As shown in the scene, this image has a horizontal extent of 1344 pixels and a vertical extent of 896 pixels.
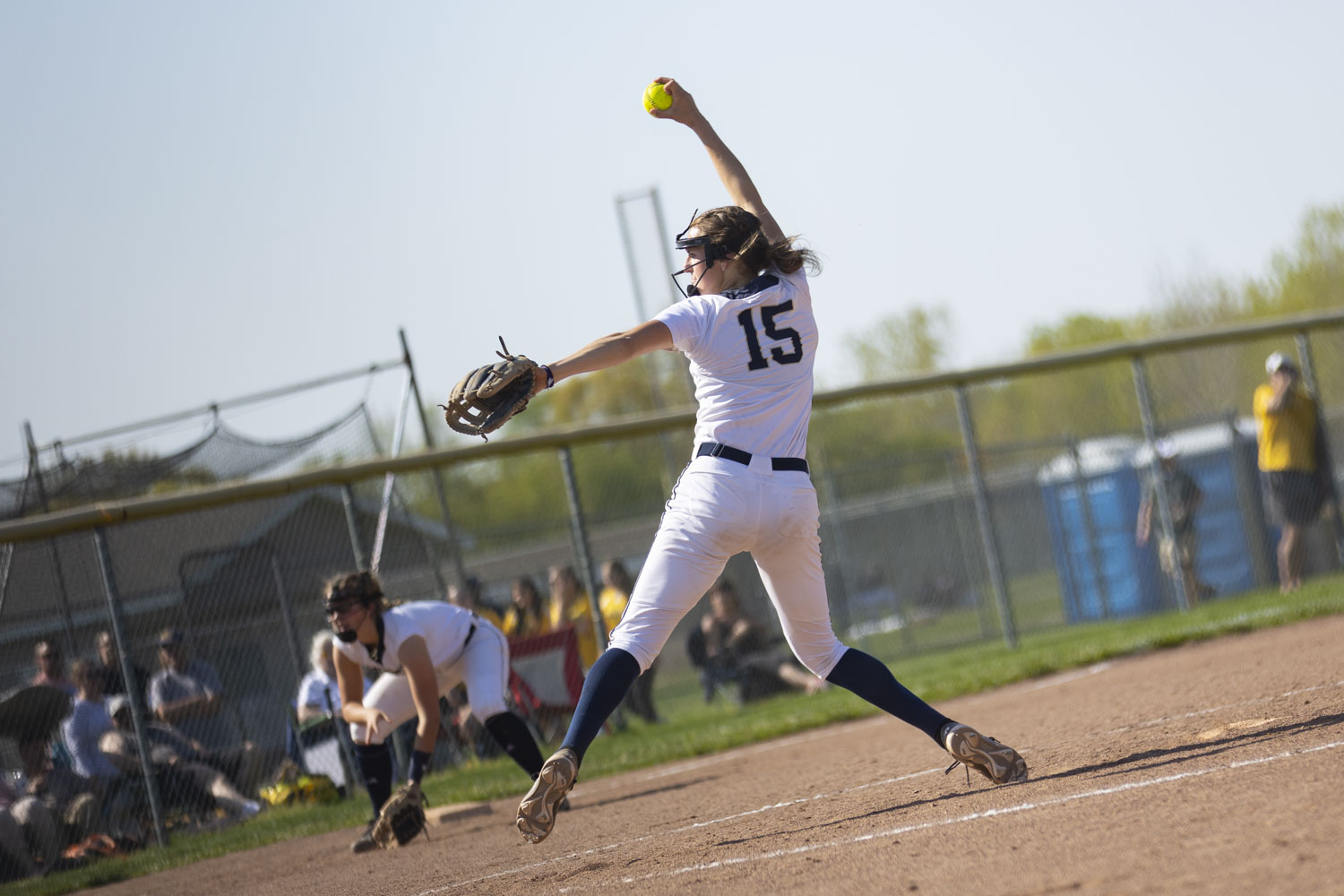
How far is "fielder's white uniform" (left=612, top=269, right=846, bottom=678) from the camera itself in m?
4.30

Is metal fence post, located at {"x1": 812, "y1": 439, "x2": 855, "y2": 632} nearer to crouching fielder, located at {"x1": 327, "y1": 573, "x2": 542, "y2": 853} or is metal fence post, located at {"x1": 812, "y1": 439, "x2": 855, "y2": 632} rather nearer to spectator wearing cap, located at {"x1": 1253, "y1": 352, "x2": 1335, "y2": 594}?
spectator wearing cap, located at {"x1": 1253, "y1": 352, "x2": 1335, "y2": 594}

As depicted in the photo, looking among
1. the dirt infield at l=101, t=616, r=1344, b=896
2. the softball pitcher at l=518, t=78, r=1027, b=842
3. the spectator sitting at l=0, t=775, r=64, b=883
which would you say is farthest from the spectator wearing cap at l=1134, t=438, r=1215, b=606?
the spectator sitting at l=0, t=775, r=64, b=883

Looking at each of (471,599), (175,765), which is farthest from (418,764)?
(471,599)

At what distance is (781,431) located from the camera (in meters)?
4.41

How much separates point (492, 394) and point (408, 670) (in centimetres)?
275

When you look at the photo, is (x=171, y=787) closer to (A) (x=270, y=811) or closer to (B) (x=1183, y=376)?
(A) (x=270, y=811)

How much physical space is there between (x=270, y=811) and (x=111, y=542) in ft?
6.50

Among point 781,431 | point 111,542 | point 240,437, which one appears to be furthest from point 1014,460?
point 781,431

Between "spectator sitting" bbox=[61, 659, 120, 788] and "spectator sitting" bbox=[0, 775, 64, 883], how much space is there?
34cm

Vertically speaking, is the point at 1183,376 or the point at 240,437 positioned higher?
the point at 240,437

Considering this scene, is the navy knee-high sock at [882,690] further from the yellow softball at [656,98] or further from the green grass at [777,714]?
the green grass at [777,714]

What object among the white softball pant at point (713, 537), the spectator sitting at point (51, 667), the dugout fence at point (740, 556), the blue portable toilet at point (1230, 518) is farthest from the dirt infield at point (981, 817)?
the blue portable toilet at point (1230, 518)

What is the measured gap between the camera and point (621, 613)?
35.0ft

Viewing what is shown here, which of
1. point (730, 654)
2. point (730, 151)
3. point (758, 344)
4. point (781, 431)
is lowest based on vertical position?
point (730, 654)
